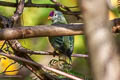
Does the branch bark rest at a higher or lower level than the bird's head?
higher

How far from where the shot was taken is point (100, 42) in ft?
1.08

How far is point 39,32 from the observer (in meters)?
0.70

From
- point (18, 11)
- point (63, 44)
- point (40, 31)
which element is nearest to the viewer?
point (40, 31)

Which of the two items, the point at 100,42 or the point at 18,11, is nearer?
the point at 100,42

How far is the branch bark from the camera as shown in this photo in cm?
32

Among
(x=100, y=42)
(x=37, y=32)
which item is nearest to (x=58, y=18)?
(x=37, y=32)

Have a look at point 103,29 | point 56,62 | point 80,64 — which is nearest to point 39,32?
point 103,29

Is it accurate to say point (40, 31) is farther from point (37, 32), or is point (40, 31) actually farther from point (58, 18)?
point (58, 18)

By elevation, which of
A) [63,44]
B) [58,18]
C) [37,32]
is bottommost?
[63,44]

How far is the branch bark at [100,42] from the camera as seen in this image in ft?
1.06

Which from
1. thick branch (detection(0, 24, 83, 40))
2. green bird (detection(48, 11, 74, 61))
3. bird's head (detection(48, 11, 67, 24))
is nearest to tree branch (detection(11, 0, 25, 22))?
thick branch (detection(0, 24, 83, 40))

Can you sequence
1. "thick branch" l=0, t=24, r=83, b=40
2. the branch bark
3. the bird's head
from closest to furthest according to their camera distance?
1. the branch bark
2. "thick branch" l=0, t=24, r=83, b=40
3. the bird's head

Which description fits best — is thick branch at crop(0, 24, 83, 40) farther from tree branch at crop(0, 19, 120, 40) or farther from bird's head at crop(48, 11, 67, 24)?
bird's head at crop(48, 11, 67, 24)

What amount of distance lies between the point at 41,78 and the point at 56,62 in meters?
0.21
